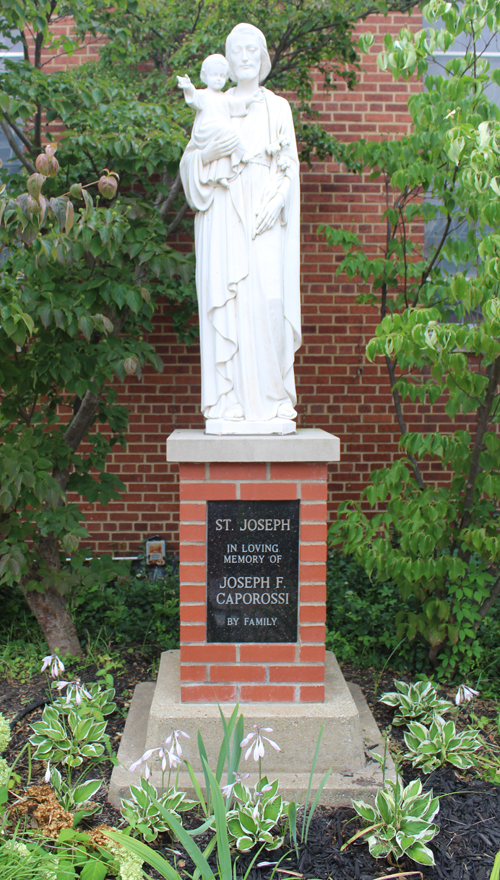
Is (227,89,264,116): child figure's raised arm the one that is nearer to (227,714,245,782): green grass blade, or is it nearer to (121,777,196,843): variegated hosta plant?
(227,714,245,782): green grass blade

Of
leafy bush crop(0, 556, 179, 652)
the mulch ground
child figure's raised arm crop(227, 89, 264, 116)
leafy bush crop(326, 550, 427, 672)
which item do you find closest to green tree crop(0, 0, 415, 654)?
leafy bush crop(0, 556, 179, 652)

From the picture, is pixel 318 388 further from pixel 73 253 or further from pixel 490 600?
pixel 73 253

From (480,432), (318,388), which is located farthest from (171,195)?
(480,432)

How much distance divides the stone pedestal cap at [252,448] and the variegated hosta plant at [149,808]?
3.78ft

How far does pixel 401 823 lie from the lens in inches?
79.7

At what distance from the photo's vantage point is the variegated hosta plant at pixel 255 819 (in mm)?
2014

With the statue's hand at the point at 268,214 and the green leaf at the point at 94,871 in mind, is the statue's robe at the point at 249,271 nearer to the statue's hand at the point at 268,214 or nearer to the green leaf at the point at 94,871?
the statue's hand at the point at 268,214

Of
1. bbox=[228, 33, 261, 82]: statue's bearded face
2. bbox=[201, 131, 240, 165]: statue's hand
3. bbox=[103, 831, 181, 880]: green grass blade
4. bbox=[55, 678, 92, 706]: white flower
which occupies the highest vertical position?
bbox=[228, 33, 261, 82]: statue's bearded face

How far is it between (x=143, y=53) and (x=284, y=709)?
429 cm

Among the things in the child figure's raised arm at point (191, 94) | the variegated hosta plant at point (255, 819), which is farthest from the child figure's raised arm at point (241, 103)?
the variegated hosta plant at point (255, 819)

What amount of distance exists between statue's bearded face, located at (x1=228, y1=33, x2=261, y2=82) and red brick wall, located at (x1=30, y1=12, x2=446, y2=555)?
2.29 m

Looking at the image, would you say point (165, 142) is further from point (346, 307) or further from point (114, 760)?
point (114, 760)

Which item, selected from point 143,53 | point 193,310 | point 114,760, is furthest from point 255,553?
point 143,53

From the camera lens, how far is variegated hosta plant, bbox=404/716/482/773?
2514 millimetres
